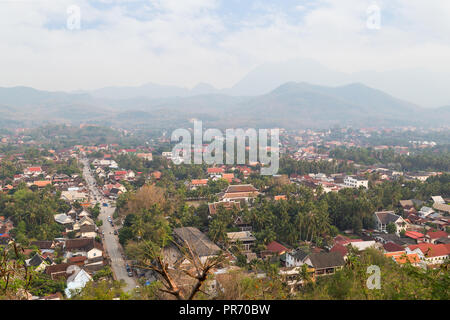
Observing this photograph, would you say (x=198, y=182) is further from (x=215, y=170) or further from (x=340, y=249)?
(x=340, y=249)

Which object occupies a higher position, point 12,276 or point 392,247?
point 12,276

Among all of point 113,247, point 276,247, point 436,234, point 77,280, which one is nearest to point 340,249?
point 276,247

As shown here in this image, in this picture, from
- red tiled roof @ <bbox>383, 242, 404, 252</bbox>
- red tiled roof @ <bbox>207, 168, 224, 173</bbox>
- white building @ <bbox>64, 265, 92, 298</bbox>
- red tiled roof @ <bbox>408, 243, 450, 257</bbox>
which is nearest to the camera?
white building @ <bbox>64, 265, 92, 298</bbox>

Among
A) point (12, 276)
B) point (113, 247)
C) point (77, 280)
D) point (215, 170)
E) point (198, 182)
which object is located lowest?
point (113, 247)

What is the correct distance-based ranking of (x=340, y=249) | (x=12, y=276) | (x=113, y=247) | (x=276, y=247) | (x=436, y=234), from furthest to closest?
(x=436, y=234)
(x=113, y=247)
(x=276, y=247)
(x=340, y=249)
(x=12, y=276)

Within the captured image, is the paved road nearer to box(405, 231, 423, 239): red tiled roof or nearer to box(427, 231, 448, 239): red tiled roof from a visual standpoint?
box(405, 231, 423, 239): red tiled roof

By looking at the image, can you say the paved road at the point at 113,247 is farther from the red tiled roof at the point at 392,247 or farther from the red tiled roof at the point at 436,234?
the red tiled roof at the point at 436,234

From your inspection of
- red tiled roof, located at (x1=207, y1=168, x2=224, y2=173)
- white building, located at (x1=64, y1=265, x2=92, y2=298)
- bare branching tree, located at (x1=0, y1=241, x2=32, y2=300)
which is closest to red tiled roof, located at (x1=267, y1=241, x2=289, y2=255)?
white building, located at (x1=64, y1=265, x2=92, y2=298)

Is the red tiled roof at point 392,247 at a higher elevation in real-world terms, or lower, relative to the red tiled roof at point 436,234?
lower

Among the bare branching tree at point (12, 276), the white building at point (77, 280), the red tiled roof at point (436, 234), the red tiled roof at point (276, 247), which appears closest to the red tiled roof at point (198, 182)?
the red tiled roof at point (276, 247)

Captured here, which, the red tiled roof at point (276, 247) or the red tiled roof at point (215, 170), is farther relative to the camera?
the red tiled roof at point (215, 170)

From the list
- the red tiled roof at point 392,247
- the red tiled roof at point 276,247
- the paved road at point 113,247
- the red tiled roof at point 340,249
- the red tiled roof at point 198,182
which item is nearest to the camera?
the paved road at point 113,247

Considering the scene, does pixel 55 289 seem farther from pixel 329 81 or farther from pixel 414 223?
pixel 329 81
